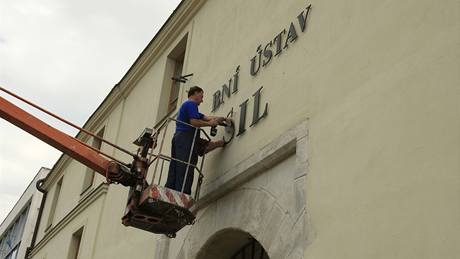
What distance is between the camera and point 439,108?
4.62 meters

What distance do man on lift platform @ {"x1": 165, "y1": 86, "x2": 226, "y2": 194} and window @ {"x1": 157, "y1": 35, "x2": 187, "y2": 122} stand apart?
3124 mm

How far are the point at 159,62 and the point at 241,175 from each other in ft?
19.3

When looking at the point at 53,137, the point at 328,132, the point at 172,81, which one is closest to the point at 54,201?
the point at 172,81

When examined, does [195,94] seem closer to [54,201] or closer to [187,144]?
[187,144]

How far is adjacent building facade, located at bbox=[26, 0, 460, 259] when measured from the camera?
15.1 feet

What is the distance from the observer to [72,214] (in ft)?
48.7

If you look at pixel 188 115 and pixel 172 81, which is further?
pixel 172 81

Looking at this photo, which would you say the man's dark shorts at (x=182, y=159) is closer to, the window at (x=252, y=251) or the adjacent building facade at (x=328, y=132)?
the adjacent building facade at (x=328, y=132)

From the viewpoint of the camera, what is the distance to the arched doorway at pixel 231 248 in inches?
301

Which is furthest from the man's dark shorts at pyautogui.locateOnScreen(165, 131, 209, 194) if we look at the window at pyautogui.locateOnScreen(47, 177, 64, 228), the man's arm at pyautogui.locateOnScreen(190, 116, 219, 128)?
the window at pyautogui.locateOnScreen(47, 177, 64, 228)

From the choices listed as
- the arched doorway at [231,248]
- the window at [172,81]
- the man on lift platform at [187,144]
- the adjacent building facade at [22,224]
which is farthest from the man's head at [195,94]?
the adjacent building facade at [22,224]

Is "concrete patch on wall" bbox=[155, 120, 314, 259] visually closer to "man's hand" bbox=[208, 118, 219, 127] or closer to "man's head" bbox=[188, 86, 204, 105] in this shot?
"man's hand" bbox=[208, 118, 219, 127]

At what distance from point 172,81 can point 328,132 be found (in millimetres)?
6593

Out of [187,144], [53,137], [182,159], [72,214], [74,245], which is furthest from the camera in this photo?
[72,214]
